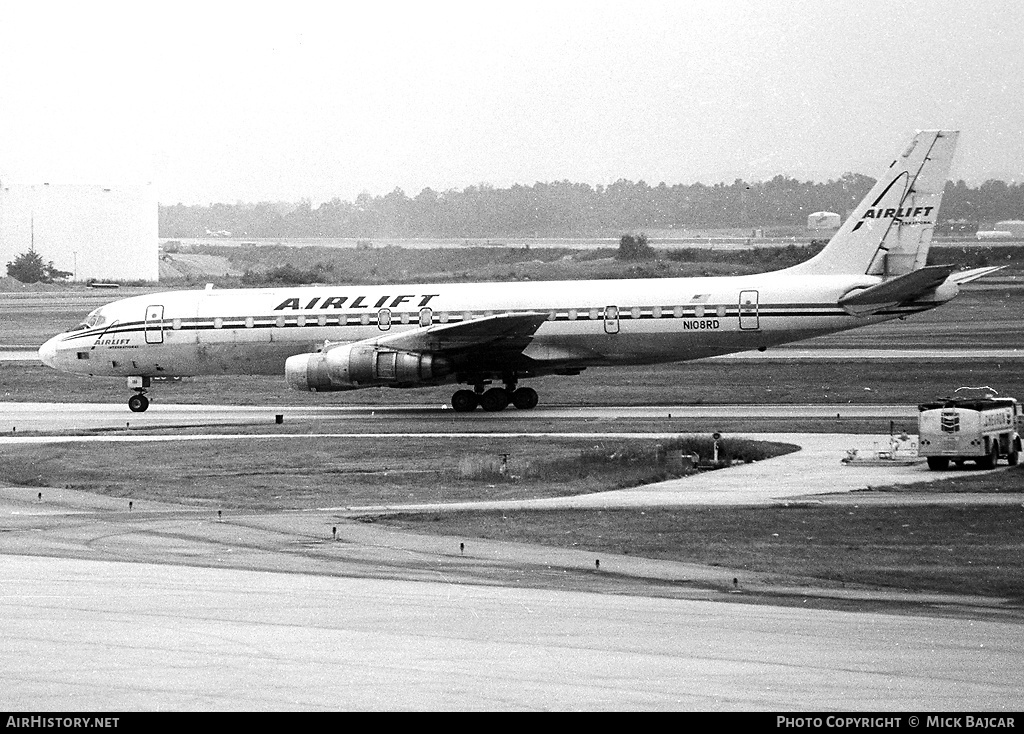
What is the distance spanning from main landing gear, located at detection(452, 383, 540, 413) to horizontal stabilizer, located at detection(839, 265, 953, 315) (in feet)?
29.1

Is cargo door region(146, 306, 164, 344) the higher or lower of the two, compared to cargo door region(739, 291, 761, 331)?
lower

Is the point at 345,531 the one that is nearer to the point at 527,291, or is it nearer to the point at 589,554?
the point at 589,554

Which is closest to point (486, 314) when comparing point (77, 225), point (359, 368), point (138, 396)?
point (359, 368)

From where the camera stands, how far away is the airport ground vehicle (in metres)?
25.9

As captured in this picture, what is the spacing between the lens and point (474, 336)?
37.2 meters

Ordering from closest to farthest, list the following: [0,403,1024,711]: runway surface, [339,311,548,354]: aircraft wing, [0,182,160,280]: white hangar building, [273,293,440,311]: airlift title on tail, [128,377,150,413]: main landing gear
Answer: [0,403,1024,711]: runway surface
[339,311,548,354]: aircraft wing
[273,293,440,311]: airlift title on tail
[128,377,150,413]: main landing gear
[0,182,160,280]: white hangar building

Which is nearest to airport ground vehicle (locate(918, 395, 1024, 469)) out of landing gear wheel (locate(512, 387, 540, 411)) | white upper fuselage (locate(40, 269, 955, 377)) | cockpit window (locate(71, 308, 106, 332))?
white upper fuselage (locate(40, 269, 955, 377))

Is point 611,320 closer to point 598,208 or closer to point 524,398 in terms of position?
point 524,398

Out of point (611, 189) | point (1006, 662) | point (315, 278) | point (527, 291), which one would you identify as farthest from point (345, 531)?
point (611, 189)

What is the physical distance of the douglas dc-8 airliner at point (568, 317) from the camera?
37.2 meters

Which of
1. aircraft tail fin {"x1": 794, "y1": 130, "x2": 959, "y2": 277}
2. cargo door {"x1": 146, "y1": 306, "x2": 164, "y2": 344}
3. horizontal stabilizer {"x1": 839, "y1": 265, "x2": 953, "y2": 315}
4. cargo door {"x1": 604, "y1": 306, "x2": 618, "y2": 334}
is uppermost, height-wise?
aircraft tail fin {"x1": 794, "y1": 130, "x2": 959, "y2": 277}

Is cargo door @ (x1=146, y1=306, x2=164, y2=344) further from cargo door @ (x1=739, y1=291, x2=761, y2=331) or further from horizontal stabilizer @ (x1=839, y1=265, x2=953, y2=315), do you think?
horizontal stabilizer @ (x1=839, y1=265, x2=953, y2=315)

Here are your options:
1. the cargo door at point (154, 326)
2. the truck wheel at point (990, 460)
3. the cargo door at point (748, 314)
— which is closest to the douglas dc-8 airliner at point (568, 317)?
the cargo door at point (748, 314)

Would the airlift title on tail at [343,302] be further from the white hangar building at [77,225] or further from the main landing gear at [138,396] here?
the white hangar building at [77,225]
